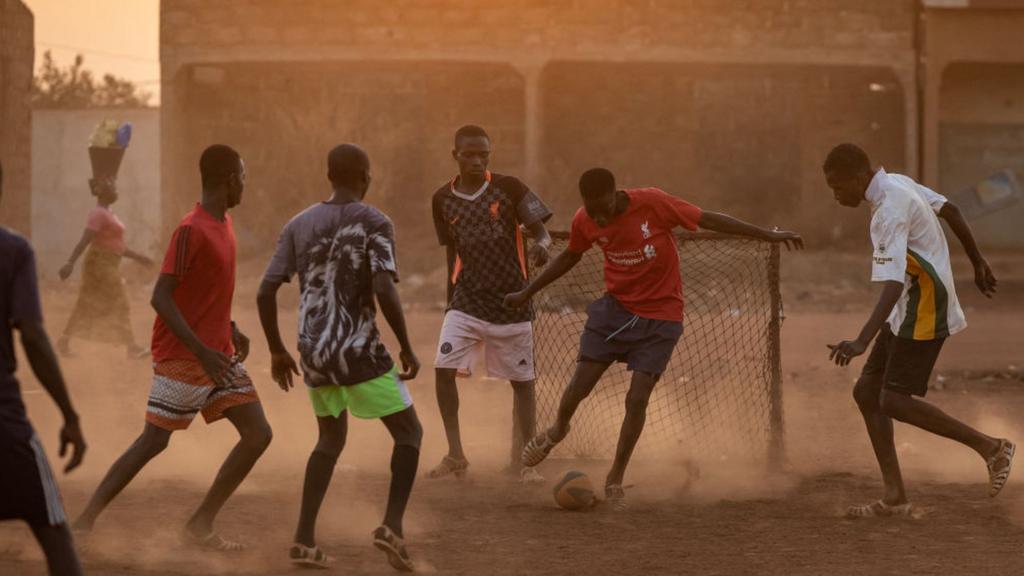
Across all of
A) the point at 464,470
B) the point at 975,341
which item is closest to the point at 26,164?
the point at 975,341

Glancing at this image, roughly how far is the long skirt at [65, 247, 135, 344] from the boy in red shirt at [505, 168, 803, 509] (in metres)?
6.84

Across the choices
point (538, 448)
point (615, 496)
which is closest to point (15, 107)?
point (538, 448)

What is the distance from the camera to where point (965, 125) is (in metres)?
26.9

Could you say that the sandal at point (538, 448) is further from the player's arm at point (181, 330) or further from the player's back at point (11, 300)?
the player's back at point (11, 300)

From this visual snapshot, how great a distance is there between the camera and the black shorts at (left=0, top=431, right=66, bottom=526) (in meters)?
4.31

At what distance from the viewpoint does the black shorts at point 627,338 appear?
7.59m

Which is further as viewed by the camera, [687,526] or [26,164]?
[26,164]

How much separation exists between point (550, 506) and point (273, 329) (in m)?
2.14

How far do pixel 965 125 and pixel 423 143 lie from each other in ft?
30.3

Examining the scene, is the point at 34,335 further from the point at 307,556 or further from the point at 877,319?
the point at 877,319

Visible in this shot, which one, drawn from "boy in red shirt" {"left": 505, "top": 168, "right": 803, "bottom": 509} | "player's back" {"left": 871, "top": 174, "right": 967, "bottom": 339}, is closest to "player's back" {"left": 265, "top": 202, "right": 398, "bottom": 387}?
"boy in red shirt" {"left": 505, "top": 168, "right": 803, "bottom": 509}

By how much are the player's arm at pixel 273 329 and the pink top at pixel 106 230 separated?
24.7ft

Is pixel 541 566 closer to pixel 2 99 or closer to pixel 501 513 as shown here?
pixel 501 513

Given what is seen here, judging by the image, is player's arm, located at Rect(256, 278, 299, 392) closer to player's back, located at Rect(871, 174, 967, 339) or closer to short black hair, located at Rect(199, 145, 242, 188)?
short black hair, located at Rect(199, 145, 242, 188)
